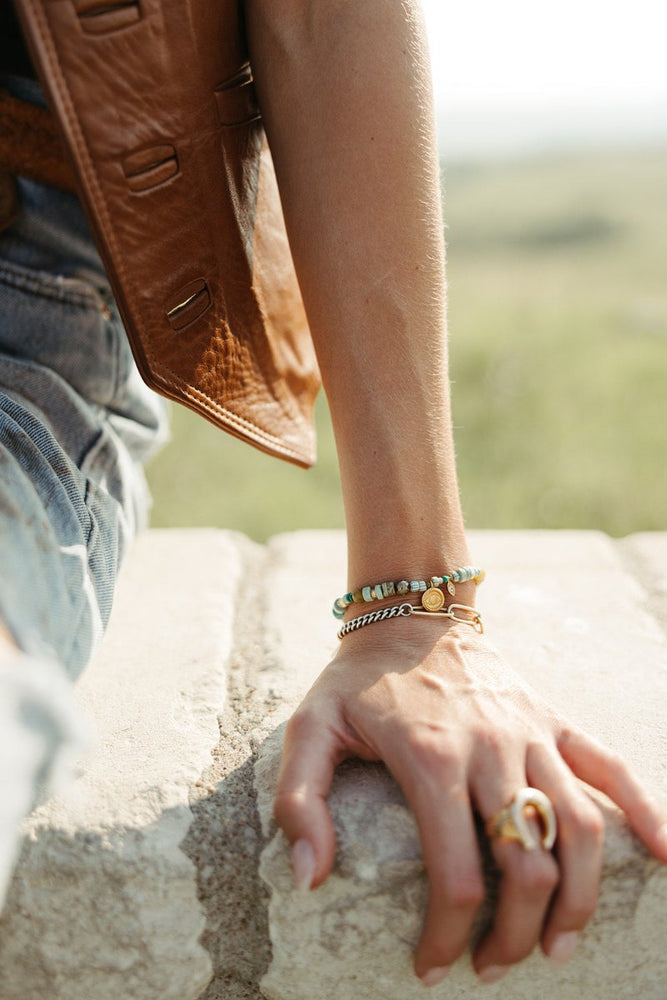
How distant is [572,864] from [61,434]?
2.20ft

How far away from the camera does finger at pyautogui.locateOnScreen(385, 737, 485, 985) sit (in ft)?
2.49

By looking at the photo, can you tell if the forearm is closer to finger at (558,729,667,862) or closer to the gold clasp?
the gold clasp

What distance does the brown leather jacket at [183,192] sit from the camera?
0.81m

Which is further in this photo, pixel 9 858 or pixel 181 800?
pixel 181 800

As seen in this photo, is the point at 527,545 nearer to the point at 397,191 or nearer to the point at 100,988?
the point at 397,191

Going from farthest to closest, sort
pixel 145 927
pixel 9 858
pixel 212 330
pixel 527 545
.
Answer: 1. pixel 527 545
2. pixel 212 330
3. pixel 145 927
4. pixel 9 858

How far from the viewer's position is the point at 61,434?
1.04 m

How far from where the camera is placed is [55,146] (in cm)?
104

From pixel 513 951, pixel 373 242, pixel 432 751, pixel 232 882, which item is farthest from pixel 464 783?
pixel 373 242

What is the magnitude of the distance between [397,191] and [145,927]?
Answer: 732mm

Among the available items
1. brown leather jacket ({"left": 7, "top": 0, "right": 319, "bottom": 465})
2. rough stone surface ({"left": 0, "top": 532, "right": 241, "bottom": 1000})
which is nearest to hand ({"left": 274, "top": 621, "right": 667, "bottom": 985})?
rough stone surface ({"left": 0, "top": 532, "right": 241, "bottom": 1000})

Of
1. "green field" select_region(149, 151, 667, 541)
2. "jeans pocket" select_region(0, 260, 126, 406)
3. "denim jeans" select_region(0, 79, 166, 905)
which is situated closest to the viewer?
"denim jeans" select_region(0, 79, 166, 905)

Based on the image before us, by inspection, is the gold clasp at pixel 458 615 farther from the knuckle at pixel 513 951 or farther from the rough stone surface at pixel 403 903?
the knuckle at pixel 513 951

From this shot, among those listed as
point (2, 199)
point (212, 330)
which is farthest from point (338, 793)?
point (2, 199)
